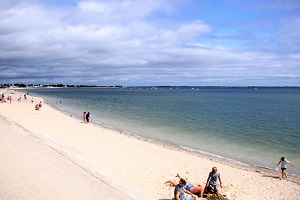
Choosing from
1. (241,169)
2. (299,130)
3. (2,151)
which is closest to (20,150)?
(2,151)

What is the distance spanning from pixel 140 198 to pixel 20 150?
22.9 ft

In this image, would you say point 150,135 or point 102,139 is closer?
point 102,139

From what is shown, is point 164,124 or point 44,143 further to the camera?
point 164,124

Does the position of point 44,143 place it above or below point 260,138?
above

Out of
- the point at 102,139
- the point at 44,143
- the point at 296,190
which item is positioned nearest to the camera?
the point at 296,190

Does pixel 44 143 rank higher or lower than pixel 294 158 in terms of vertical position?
higher

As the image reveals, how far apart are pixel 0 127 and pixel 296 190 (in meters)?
17.9

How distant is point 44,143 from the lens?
14.1 meters

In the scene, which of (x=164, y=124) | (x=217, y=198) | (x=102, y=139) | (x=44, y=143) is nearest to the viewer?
(x=217, y=198)

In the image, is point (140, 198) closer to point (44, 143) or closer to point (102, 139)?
point (44, 143)

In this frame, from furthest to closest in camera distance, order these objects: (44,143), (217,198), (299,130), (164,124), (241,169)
→ (164,124)
(299,130)
(241,169)
(44,143)
(217,198)

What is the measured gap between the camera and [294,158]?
1817cm

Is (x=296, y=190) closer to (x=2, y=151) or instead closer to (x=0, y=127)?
(x=2, y=151)

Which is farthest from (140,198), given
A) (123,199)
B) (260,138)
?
(260,138)
